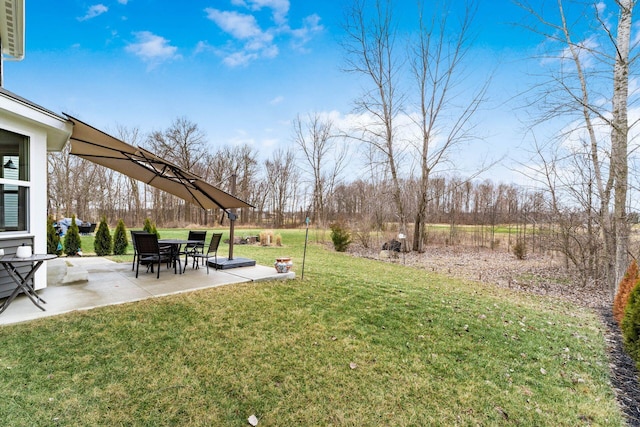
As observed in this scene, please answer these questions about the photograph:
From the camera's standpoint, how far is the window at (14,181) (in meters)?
3.46

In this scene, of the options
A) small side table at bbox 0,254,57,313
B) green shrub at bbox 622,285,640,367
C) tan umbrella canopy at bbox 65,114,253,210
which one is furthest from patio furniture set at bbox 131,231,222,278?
green shrub at bbox 622,285,640,367

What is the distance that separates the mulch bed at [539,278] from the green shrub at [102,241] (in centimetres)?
920

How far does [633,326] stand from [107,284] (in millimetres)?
7115

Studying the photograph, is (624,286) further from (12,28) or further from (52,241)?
(52,241)

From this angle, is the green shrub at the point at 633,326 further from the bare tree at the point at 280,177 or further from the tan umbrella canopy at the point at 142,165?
the bare tree at the point at 280,177

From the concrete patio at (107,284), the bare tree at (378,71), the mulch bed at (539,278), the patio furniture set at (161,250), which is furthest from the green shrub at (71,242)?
the bare tree at (378,71)

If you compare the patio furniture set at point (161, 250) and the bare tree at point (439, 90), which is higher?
the bare tree at point (439, 90)

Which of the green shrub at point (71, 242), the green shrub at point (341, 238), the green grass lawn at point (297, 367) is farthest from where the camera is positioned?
the green shrub at point (341, 238)

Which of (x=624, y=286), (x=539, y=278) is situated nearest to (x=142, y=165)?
(x=624, y=286)

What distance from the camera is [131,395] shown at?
2.15 meters

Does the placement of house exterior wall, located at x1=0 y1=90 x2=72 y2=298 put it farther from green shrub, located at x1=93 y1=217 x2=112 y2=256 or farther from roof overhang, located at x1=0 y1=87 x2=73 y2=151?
green shrub, located at x1=93 y1=217 x2=112 y2=256

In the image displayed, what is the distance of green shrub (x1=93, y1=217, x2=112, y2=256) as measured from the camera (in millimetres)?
8764

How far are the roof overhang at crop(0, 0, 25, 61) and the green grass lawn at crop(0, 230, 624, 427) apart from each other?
5.78 m

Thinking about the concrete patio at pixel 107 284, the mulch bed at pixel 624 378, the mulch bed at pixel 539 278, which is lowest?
the mulch bed at pixel 539 278
